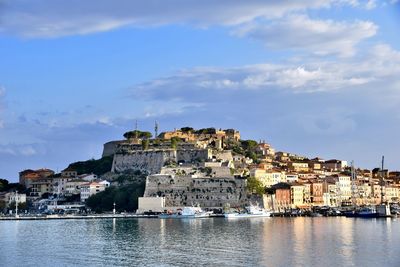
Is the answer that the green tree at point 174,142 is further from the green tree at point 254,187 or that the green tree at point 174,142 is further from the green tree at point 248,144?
the green tree at point 248,144

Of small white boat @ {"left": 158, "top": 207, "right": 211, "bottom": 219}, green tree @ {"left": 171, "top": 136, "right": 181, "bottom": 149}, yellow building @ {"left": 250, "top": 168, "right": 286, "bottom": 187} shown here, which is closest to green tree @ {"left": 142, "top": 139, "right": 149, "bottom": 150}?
green tree @ {"left": 171, "top": 136, "right": 181, "bottom": 149}

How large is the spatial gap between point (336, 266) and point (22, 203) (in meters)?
53.7

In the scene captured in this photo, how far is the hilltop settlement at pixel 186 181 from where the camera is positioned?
62.4m

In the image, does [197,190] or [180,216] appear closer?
[180,216]

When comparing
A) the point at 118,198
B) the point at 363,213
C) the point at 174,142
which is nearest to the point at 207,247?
the point at 363,213

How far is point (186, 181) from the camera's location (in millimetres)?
62719

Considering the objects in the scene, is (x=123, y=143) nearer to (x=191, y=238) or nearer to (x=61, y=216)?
(x=61, y=216)

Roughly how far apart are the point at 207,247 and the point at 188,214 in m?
28.6

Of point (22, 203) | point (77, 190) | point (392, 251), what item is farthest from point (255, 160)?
point (392, 251)

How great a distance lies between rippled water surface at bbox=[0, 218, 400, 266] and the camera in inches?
981

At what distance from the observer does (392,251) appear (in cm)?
2712

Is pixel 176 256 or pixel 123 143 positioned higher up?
pixel 123 143

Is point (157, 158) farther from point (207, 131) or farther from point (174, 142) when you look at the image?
point (207, 131)

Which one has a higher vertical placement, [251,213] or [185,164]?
[185,164]
